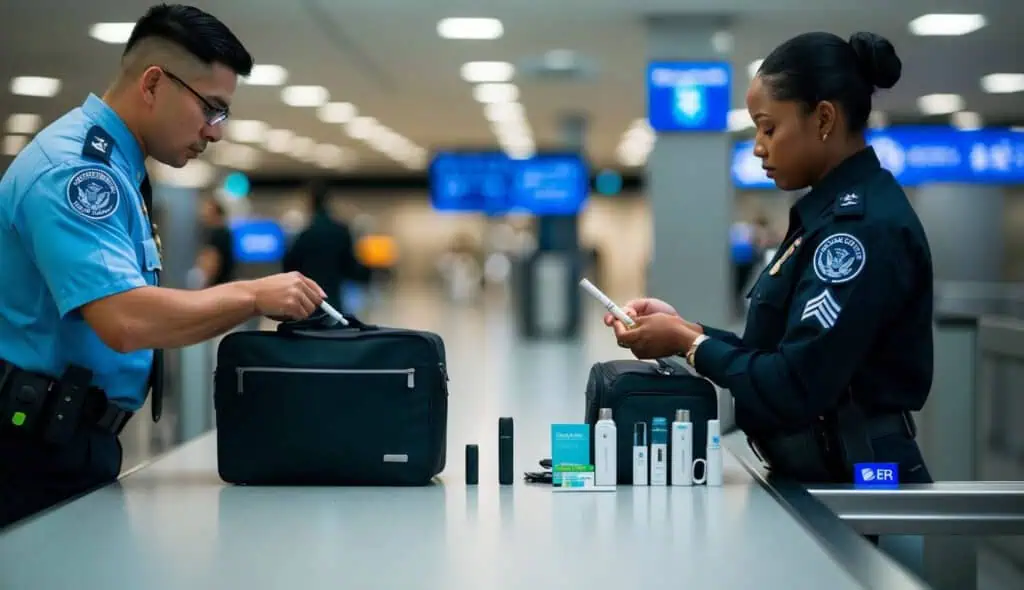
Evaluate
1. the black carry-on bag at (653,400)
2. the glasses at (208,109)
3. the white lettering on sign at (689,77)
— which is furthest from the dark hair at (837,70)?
the white lettering on sign at (689,77)

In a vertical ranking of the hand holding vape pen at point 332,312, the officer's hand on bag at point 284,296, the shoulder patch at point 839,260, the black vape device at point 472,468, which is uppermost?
the shoulder patch at point 839,260

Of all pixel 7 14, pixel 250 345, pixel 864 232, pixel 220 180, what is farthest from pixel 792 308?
pixel 220 180

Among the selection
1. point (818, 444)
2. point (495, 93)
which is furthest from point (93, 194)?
point (495, 93)

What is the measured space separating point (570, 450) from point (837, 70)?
0.95 metres

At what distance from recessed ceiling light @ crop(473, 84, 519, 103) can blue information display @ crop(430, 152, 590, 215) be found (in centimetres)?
78

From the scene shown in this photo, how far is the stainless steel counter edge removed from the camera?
1787 mm

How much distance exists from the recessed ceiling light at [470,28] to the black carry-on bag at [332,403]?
A: 8027 mm

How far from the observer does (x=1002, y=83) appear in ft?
46.3

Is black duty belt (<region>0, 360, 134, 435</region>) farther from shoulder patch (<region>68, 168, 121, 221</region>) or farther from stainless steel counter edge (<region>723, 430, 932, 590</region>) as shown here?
stainless steel counter edge (<region>723, 430, 932, 590</region>)

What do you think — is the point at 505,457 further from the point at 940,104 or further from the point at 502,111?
the point at 502,111

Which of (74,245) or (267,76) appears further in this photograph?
(267,76)

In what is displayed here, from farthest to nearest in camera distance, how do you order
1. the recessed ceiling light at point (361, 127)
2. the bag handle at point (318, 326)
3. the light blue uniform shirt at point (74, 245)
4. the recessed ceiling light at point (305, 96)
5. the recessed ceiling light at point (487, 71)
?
the recessed ceiling light at point (361, 127) < the recessed ceiling light at point (305, 96) < the recessed ceiling light at point (487, 71) < the bag handle at point (318, 326) < the light blue uniform shirt at point (74, 245)

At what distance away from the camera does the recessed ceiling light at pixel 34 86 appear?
13781 millimetres

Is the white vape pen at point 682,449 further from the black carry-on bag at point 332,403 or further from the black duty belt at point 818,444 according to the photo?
the black carry-on bag at point 332,403
